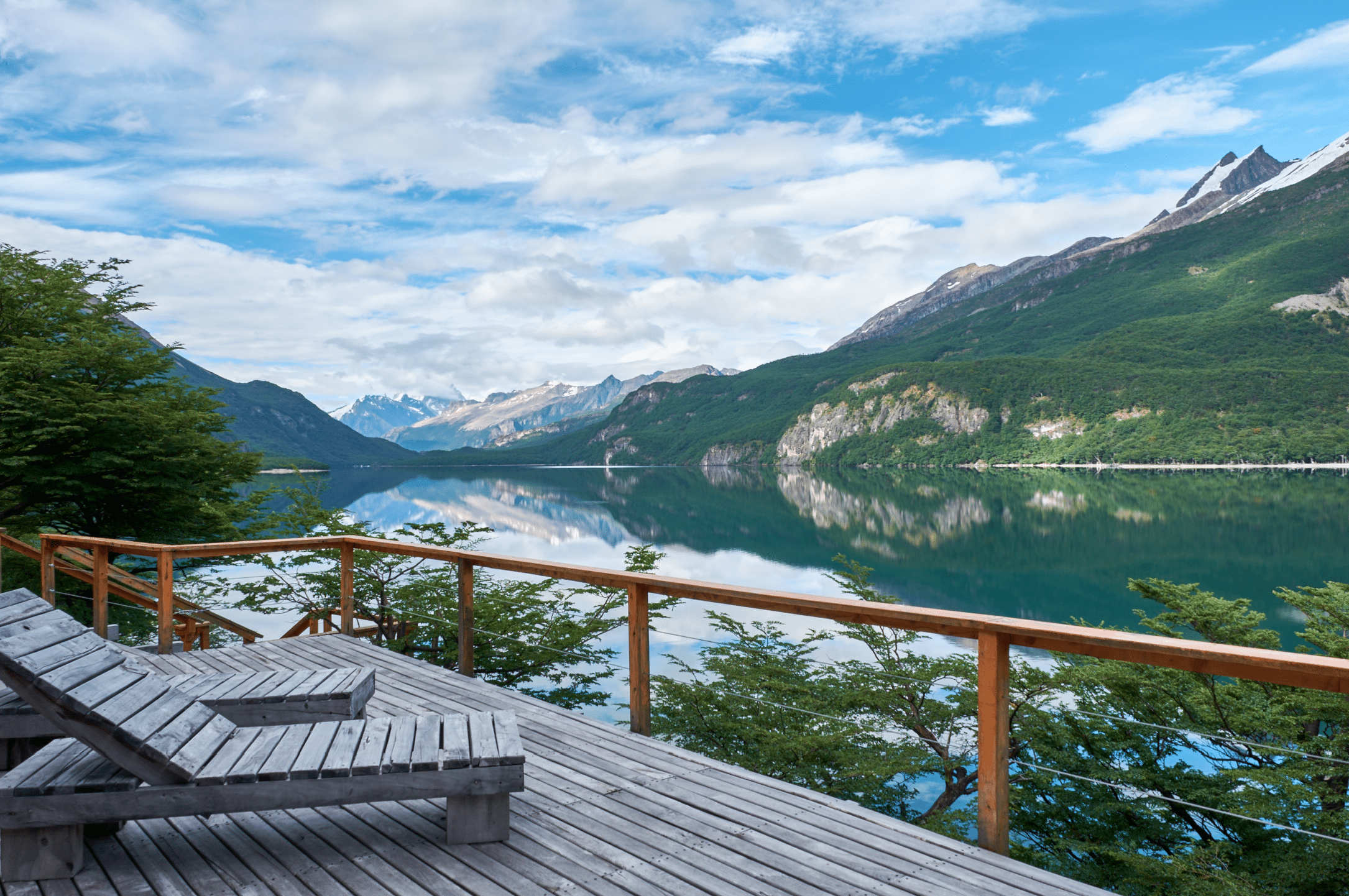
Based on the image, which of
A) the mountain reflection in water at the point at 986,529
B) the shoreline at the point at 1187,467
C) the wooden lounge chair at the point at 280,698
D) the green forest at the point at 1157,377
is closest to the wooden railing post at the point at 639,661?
the wooden lounge chair at the point at 280,698

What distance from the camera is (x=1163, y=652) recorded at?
2.01 m

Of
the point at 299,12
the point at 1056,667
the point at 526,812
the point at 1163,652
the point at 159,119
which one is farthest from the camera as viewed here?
the point at 159,119

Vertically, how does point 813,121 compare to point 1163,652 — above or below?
above

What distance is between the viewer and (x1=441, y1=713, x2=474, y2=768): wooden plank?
234 cm

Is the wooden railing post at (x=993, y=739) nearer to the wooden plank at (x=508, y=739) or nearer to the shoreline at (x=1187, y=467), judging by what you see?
the wooden plank at (x=508, y=739)

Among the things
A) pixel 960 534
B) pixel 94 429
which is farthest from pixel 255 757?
pixel 960 534

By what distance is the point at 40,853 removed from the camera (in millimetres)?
2186

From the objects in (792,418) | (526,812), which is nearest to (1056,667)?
(526,812)

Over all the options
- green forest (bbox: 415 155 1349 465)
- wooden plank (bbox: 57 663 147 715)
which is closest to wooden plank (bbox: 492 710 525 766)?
wooden plank (bbox: 57 663 147 715)

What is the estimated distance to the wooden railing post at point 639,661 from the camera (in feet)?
11.7

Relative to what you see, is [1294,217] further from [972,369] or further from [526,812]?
[526,812]

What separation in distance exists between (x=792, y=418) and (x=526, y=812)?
165020mm

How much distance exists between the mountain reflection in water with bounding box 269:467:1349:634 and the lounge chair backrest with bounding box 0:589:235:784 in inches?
380

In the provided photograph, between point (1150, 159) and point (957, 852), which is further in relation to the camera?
point (1150, 159)
